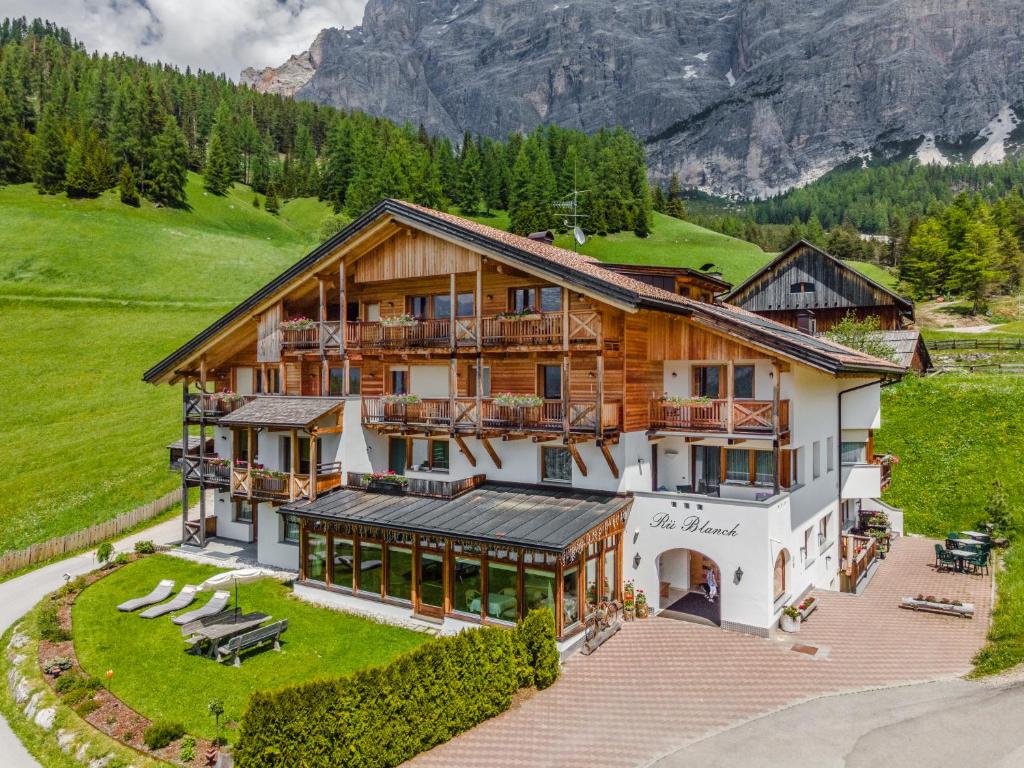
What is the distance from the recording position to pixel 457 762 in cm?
1249

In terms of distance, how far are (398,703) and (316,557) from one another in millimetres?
10859

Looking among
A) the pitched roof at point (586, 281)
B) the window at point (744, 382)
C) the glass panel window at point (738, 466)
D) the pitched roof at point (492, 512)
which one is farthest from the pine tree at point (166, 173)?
the glass panel window at point (738, 466)

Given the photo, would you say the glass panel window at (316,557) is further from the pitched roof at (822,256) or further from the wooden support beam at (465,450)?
the pitched roof at (822,256)

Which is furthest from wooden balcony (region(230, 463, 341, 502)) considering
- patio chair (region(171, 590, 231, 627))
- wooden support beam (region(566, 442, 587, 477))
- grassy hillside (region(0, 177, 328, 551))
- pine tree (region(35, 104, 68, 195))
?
pine tree (region(35, 104, 68, 195))

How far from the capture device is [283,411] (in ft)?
80.6

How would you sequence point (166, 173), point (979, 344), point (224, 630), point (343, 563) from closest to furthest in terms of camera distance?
point (224, 630) < point (343, 563) < point (979, 344) < point (166, 173)

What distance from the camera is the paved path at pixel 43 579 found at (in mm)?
21656

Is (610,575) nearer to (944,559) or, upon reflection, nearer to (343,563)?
(343,563)

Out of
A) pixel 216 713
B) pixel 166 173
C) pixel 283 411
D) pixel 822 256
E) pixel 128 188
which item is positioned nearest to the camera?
pixel 216 713

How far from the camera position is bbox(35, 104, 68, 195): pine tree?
292 ft

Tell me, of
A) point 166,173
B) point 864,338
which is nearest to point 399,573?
point 864,338

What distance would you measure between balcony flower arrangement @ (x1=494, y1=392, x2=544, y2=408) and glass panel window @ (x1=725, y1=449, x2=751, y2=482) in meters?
6.50

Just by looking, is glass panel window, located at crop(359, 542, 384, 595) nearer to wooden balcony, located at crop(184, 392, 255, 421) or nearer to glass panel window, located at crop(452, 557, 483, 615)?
glass panel window, located at crop(452, 557, 483, 615)

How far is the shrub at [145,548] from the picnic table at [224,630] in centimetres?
1086
